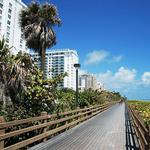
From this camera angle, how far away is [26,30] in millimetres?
35844

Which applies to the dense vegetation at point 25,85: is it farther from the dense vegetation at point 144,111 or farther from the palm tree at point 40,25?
the palm tree at point 40,25

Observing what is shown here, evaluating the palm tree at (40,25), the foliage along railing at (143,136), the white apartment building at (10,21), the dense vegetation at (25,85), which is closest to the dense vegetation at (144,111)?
the foliage along railing at (143,136)

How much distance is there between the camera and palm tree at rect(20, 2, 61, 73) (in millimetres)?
35656

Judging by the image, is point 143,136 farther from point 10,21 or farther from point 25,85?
point 10,21

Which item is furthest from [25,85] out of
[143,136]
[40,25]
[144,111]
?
[40,25]

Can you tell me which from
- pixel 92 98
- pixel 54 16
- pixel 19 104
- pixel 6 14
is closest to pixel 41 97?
pixel 19 104

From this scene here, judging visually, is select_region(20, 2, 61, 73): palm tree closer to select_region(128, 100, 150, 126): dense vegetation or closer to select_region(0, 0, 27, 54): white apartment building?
select_region(128, 100, 150, 126): dense vegetation

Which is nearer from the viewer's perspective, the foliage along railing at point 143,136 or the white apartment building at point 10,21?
the foliage along railing at point 143,136

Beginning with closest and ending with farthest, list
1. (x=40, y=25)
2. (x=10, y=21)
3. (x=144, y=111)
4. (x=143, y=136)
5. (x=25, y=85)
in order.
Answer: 1. (x=143, y=136)
2. (x=25, y=85)
3. (x=144, y=111)
4. (x=40, y=25)
5. (x=10, y=21)

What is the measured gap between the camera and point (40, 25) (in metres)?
36.1

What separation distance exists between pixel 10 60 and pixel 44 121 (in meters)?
4.50

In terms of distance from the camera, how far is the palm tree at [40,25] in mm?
35656

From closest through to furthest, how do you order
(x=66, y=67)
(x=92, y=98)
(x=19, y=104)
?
(x=19, y=104)
(x=92, y=98)
(x=66, y=67)

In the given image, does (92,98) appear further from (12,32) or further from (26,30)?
(12,32)
